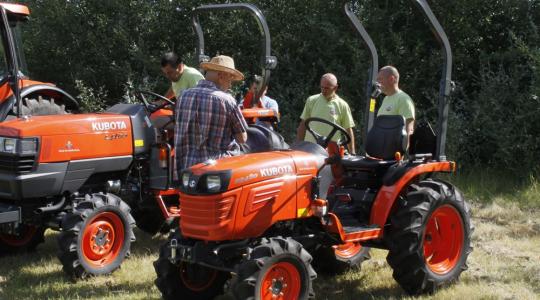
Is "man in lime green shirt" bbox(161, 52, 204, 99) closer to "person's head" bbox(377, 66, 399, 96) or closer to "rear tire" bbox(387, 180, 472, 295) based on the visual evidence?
"person's head" bbox(377, 66, 399, 96)

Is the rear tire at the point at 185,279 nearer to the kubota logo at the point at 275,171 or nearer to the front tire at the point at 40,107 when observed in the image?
the kubota logo at the point at 275,171

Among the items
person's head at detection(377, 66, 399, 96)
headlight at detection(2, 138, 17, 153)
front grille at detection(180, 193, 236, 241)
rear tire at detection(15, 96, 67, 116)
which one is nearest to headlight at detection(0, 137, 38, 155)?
headlight at detection(2, 138, 17, 153)

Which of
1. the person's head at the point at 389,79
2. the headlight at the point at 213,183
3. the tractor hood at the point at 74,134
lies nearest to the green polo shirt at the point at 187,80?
the tractor hood at the point at 74,134

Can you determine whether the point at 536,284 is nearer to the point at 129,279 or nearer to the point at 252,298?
the point at 252,298

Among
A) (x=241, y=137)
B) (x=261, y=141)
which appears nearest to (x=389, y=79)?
(x=261, y=141)

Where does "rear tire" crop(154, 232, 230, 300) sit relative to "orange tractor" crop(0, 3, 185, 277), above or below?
below

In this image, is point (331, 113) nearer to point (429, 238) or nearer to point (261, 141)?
point (261, 141)

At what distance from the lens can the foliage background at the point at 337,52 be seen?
28.2 feet

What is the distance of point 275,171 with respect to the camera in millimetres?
3871

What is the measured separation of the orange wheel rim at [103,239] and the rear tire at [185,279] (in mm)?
1189

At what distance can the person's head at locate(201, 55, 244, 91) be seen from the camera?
425 cm

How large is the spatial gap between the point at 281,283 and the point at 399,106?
2.32m

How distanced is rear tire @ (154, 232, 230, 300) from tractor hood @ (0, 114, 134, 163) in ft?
5.12

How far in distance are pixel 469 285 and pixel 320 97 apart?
2.69 m
